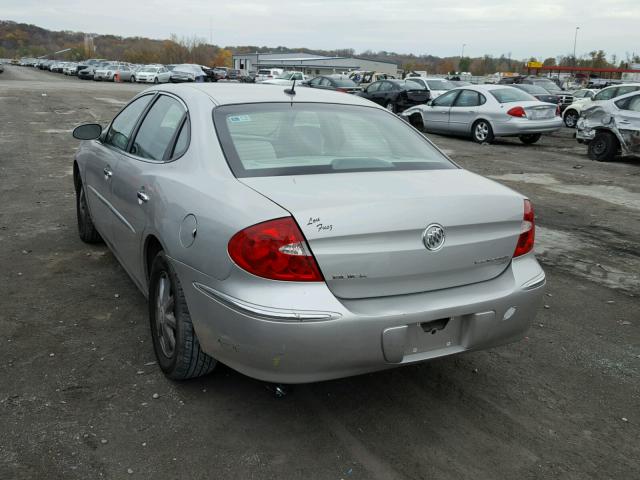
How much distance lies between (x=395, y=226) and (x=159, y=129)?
6.41 ft

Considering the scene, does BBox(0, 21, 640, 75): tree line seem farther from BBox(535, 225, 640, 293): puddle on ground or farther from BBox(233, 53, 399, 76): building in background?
BBox(535, 225, 640, 293): puddle on ground

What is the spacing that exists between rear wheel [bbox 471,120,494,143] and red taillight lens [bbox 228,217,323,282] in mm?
14344

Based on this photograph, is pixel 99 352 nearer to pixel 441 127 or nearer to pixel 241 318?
pixel 241 318

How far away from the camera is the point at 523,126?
15.6 metres

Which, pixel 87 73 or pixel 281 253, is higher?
pixel 87 73

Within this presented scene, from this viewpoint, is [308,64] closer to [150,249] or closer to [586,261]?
[586,261]

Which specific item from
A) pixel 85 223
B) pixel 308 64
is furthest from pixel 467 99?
pixel 308 64

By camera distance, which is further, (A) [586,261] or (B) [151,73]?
(B) [151,73]

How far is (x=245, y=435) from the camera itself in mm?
2957

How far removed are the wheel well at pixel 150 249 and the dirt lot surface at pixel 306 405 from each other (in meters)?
0.53

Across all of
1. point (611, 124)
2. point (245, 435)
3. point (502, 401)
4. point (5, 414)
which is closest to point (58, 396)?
point (5, 414)

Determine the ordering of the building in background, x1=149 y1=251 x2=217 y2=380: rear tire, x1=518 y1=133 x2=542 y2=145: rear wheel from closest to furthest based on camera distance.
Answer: x1=149 y1=251 x2=217 y2=380: rear tire < x1=518 y1=133 x2=542 y2=145: rear wheel < the building in background

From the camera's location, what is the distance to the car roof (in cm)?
373

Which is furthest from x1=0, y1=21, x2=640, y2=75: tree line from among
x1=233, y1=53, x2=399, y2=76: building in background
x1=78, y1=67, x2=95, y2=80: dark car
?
x1=78, y1=67, x2=95, y2=80: dark car
